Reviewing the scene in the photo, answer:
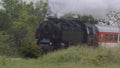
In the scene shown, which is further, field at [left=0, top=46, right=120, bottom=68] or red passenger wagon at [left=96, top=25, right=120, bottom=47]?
red passenger wagon at [left=96, top=25, right=120, bottom=47]

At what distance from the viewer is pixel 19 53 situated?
69.1ft

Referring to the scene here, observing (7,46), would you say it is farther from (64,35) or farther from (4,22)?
(4,22)

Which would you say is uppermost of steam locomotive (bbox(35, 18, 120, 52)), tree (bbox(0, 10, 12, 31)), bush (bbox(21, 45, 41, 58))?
tree (bbox(0, 10, 12, 31))

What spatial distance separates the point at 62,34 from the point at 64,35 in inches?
9.8

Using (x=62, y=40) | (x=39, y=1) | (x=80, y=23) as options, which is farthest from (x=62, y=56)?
(x=39, y=1)

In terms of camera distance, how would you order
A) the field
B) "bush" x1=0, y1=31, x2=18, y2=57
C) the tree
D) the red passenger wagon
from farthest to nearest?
the tree < the red passenger wagon < "bush" x1=0, y1=31, x2=18, y2=57 < the field

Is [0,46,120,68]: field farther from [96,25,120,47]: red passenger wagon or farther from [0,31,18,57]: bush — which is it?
[96,25,120,47]: red passenger wagon

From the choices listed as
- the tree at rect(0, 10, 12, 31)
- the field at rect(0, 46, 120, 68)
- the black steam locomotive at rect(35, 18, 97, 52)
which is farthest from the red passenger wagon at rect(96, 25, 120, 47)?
the tree at rect(0, 10, 12, 31)

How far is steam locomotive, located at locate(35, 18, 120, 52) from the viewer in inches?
887

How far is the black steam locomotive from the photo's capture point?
22.5 metres

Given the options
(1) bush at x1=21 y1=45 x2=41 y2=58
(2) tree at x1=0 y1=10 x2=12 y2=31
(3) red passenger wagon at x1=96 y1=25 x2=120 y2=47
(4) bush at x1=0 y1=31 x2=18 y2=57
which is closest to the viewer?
(1) bush at x1=21 y1=45 x2=41 y2=58

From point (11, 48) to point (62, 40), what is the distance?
3.23 metres

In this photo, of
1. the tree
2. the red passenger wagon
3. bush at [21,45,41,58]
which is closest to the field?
bush at [21,45,41,58]

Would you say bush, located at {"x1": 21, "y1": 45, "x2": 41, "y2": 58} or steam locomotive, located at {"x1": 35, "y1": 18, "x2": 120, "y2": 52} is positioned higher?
steam locomotive, located at {"x1": 35, "y1": 18, "x2": 120, "y2": 52}
